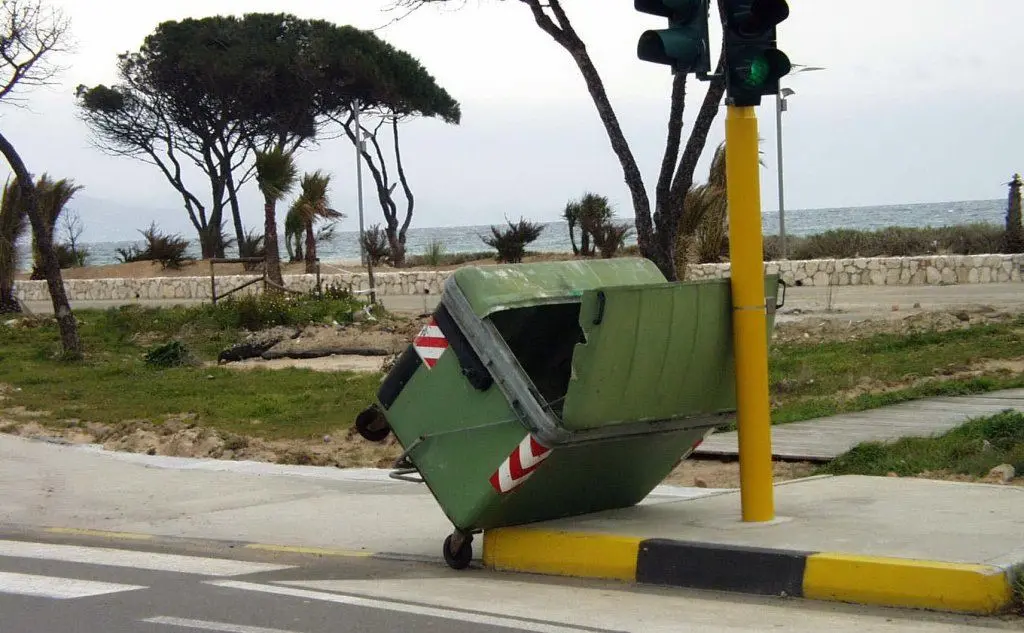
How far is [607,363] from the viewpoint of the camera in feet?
19.2

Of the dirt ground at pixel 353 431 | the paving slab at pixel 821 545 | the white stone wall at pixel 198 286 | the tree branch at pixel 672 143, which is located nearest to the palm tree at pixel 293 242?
the white stone wall at pixel 198 286

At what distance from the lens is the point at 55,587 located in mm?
6398

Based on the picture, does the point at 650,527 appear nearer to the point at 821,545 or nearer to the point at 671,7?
the point at 821,545

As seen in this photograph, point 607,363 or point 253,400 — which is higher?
point 607,363

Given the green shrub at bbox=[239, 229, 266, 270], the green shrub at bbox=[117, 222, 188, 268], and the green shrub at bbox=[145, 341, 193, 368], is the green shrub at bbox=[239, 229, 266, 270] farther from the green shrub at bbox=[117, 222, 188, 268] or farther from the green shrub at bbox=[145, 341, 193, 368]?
the green shrub at bbox=[145, 341, 193, 368]

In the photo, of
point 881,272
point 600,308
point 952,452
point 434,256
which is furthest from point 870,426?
point 434,256

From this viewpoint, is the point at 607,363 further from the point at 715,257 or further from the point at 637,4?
the point at 715,257

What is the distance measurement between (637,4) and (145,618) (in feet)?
12.6

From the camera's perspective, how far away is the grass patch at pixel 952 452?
26.5ft

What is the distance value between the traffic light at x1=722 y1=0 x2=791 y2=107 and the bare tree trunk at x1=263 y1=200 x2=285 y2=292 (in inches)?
828

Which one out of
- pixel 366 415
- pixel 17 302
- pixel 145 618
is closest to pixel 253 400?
pixel 366 415

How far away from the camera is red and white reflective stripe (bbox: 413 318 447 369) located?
6.42 metres

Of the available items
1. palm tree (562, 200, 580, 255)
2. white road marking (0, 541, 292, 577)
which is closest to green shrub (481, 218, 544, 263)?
palm tree (562, 200, 580, 255)

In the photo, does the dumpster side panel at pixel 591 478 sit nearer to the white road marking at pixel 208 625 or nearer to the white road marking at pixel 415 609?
the white road marking at pixel 415 609
